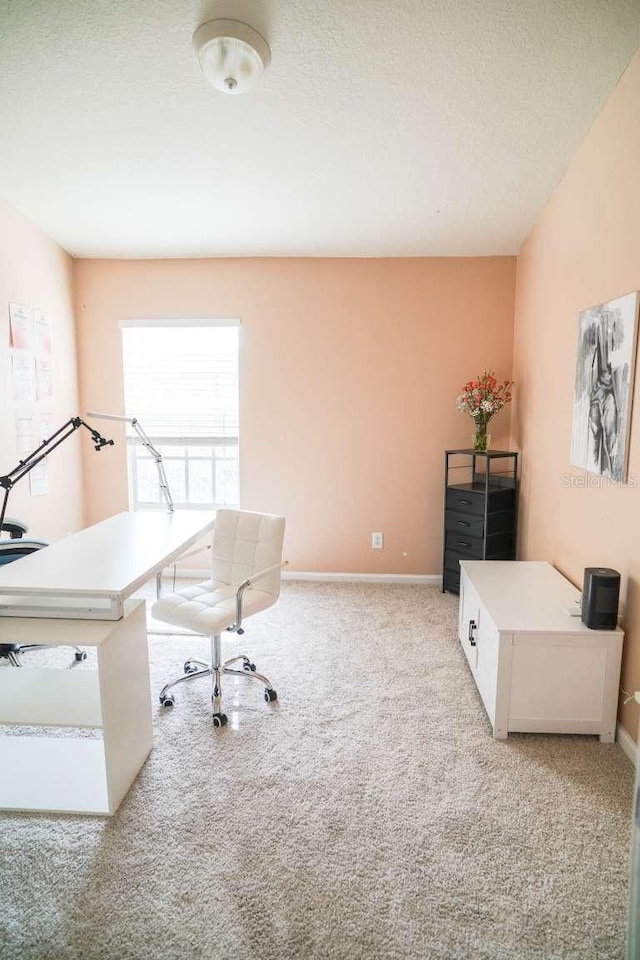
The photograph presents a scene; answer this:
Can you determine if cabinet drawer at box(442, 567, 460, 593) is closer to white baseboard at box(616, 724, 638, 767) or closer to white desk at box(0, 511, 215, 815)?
white baseboard at box(616, 724, 638, 767)

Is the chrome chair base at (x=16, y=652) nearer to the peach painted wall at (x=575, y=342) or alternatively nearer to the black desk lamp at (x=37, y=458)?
the black desk lamp at (x=37, y=458)

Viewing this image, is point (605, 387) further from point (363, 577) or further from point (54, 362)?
point (54, 362)

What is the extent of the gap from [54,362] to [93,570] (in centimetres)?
232

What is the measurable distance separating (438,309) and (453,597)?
6.99 ft

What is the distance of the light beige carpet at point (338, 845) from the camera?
4.51ft

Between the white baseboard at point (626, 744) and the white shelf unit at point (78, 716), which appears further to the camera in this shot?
the white baseboard at point (626, 744)

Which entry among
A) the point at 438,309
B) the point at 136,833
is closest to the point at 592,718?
the point at 136,833

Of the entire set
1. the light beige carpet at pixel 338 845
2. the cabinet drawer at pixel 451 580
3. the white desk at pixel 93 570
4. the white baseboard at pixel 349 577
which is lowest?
the light beige carpet at pixel 338 845

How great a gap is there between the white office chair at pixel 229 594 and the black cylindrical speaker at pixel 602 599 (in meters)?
1.31

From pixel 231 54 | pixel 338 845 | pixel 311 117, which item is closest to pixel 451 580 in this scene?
pixel 338 845

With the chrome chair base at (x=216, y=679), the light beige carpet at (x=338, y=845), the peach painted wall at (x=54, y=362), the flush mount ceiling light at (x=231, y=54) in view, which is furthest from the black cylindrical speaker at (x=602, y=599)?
the peach painted wall at (x=54, y=362)

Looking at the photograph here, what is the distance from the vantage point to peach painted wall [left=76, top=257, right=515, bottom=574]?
12.7 feet

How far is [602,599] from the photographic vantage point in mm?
2062

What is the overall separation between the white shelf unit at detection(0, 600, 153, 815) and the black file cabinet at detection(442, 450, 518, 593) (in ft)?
7.51
